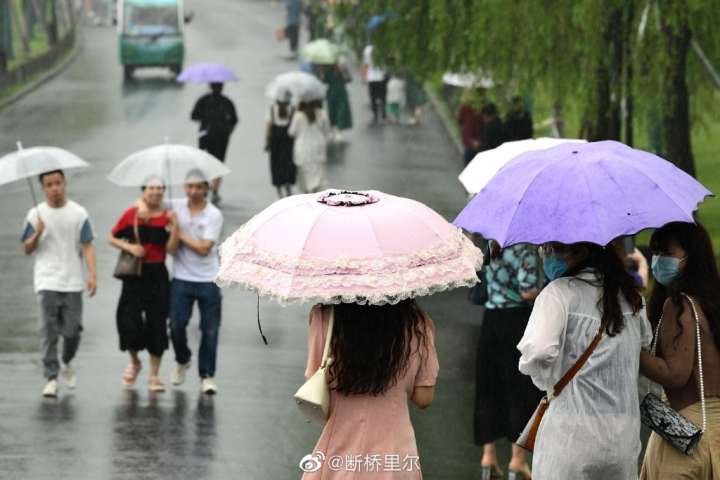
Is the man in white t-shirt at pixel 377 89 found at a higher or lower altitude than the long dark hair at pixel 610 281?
lower

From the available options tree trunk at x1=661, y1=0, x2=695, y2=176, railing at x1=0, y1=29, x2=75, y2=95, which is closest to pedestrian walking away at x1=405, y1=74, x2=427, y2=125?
railing at x1=0, y1=29, x2=75, y2=95

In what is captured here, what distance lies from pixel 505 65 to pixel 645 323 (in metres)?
→ 10.4

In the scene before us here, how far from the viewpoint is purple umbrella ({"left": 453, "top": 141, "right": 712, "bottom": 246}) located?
19.4 ft

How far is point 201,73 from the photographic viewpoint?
22.4 metres

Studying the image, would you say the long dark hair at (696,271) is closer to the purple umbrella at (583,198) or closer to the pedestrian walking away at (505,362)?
the purple umbrella at (583,198)

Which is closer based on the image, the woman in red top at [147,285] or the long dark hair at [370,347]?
the long dark hair at [370,347]

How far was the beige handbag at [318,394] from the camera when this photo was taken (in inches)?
220

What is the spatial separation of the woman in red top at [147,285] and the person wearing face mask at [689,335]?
6.25 m

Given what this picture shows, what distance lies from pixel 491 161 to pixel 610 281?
3314mm

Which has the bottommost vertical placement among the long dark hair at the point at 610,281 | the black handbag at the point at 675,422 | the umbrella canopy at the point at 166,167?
the umbrella canopy at the point at 166,167

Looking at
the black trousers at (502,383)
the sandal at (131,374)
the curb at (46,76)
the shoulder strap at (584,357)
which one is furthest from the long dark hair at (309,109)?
the curb at (46,76)

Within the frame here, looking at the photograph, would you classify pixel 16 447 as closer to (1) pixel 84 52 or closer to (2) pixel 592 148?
(2) pixel 592 148

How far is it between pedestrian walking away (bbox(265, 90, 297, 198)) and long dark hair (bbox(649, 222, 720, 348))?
15665mm

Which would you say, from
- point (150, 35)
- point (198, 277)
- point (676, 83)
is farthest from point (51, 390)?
point (150, 35)
